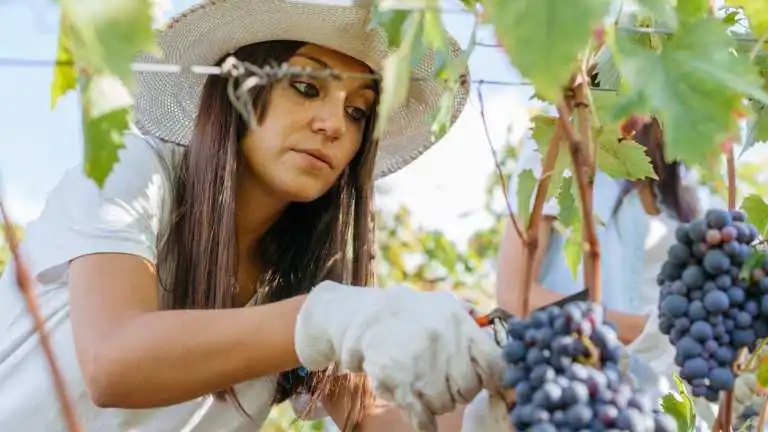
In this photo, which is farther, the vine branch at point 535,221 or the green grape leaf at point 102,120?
the vine branch at point 535,221

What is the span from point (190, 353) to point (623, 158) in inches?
20.4

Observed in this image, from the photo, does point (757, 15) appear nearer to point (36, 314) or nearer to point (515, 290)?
point (36, 314)

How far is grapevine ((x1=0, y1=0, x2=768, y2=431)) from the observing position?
2.28 ft

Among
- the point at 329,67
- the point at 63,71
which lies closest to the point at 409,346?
the point at 63,71

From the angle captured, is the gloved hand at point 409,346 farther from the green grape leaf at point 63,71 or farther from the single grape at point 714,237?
the green grape leaf at point 63,71

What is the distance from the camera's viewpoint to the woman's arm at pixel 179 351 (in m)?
1.16

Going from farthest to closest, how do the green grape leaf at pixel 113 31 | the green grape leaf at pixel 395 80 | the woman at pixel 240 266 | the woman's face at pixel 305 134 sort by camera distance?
the woman's face at pixel 305 134, the woman at pixel 240 266, the green grape leaf at pixel 395 80, the green grape leaf at pixel 113 31

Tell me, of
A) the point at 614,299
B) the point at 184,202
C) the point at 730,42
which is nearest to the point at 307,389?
the point at 184,202

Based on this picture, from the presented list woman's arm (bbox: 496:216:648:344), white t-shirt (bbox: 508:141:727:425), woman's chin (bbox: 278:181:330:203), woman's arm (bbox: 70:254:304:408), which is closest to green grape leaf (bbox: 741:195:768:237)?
woman's arm (bbox: 70:254:304:408)

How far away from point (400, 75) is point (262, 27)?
0.92 m

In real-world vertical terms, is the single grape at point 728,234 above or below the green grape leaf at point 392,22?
below

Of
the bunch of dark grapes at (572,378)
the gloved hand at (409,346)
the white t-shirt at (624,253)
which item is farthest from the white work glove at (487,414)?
the white t-shirt at (624,253)

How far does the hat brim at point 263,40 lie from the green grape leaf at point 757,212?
52 cm

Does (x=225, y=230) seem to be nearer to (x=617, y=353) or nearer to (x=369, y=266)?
(x=369, y=266)
